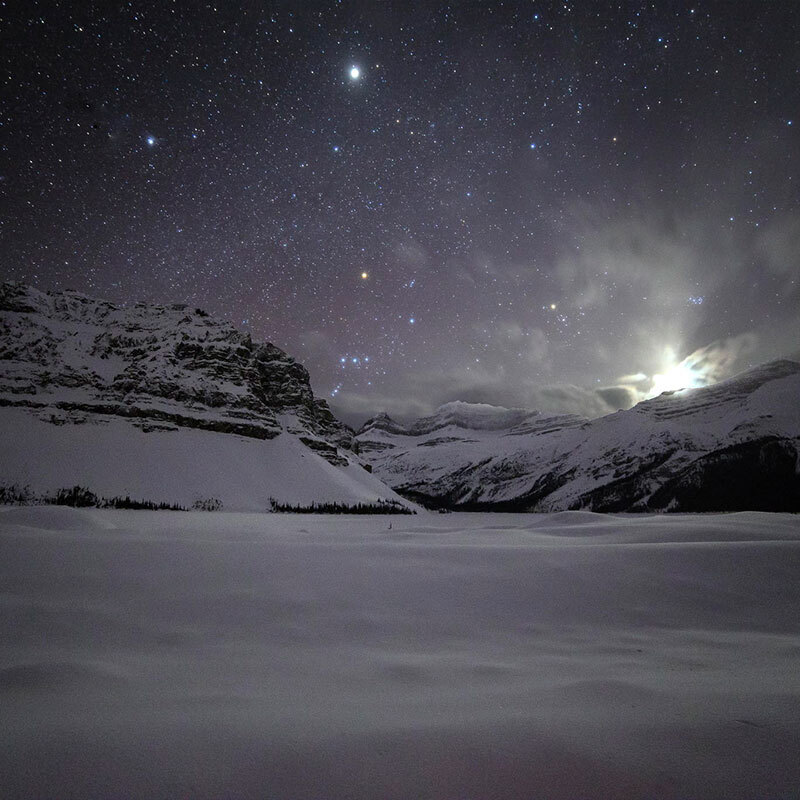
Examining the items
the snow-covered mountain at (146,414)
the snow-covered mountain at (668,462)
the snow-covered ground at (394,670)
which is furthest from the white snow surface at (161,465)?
the snow-covered mountain at (668,462)

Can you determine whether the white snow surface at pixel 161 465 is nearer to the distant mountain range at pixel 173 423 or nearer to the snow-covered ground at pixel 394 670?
the distant mountain range at pixel 173 423

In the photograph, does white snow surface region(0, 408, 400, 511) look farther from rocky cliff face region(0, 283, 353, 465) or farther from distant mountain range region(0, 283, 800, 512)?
rocky cliff face region(0, 283, 353, 465)

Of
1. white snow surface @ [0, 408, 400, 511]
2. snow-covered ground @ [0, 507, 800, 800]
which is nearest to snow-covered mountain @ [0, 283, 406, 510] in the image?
white snow surface @ [0, 408, 400, 511]

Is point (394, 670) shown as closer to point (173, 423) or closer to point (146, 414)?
point (173, 423)

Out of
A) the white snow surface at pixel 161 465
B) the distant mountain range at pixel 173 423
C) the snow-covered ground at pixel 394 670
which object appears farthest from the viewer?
the distant mountain range at pixel 173 423

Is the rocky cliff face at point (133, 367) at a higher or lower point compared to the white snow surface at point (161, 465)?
higher
